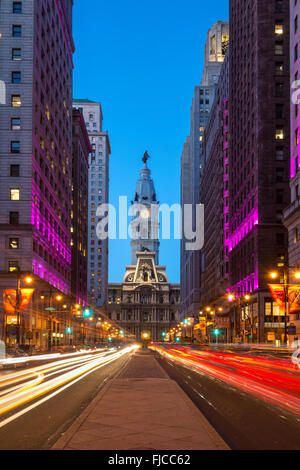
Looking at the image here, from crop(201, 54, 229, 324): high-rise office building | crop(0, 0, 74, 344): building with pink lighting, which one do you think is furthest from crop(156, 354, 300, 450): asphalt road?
crop(201, 54, 229, 324): high-rise office building

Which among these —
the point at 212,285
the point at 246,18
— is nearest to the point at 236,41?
the point at 246,18

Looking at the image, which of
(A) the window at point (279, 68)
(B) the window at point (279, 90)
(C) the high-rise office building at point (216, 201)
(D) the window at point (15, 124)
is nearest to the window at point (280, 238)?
(B) the window at point (279, 90)

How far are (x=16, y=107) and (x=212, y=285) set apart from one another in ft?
267

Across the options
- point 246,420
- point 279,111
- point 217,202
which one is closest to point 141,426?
point 246,420

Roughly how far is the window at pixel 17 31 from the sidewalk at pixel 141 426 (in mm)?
74099

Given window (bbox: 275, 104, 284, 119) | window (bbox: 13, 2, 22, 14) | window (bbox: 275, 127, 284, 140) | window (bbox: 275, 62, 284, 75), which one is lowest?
window (bbox: 275, 127, 284, 140)

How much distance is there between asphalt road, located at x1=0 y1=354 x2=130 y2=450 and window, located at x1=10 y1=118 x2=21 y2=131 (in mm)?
66439

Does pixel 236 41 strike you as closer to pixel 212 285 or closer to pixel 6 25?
pixel 6 25

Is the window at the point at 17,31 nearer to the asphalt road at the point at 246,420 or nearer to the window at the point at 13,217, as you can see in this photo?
the window at the point at 13,217

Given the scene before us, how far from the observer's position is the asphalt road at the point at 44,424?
12.0 metres

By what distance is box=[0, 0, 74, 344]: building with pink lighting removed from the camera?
80.8 m

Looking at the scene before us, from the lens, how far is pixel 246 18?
106 meters

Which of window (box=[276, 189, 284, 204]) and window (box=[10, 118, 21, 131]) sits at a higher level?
window (box=[10, 118, 21, 131])

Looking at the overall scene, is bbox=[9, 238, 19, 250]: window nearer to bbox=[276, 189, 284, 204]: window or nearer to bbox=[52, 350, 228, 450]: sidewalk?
bbox=[276, 189, 284, 204]: window
